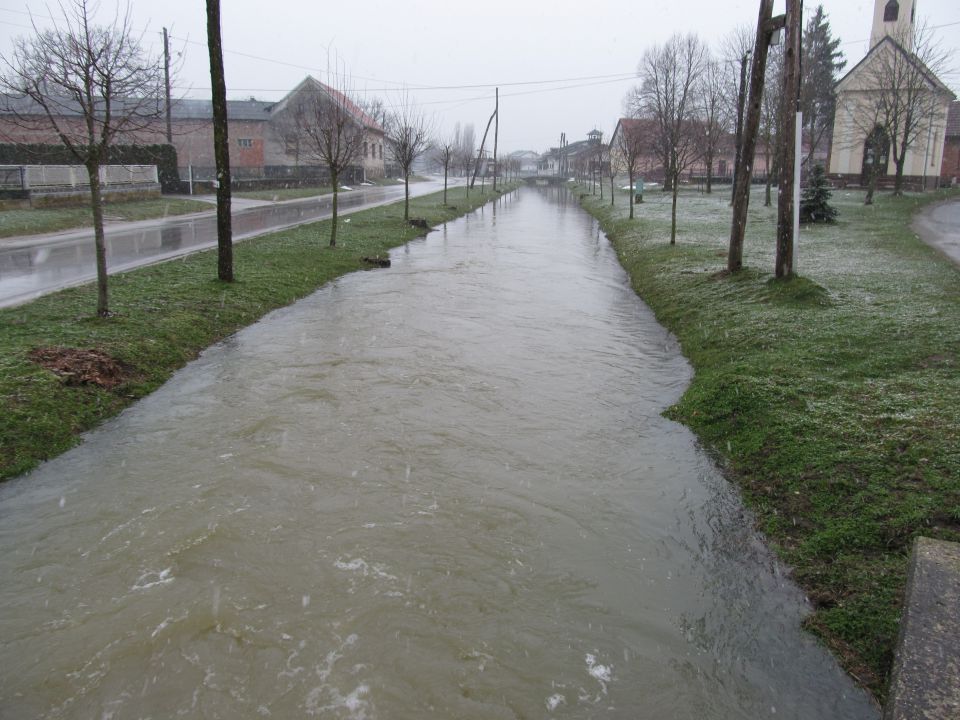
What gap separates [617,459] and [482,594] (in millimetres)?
2609

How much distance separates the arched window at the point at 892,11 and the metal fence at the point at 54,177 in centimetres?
4505

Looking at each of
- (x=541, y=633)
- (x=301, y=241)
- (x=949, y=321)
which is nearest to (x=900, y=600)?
(x=541, y=633)

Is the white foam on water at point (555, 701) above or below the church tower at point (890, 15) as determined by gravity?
below

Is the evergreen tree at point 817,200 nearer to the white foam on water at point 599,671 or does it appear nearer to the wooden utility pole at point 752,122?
the wooden utility pole at point 752,122

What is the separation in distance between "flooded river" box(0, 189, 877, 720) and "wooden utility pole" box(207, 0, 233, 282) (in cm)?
486

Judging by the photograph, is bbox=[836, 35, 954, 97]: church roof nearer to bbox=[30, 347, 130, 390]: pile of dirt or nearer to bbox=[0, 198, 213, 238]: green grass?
bbox=[0, 198, 213, 238]: green grass

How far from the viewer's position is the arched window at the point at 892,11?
4309 cm

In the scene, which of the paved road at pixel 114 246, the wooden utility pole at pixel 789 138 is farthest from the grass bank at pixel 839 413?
the paved road at pixel 114 246

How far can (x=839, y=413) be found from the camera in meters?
6.53

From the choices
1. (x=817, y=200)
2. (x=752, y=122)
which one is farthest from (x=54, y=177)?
(x=817, y=200)

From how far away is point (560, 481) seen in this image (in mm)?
6344

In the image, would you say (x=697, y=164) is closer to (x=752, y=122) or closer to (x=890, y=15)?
(x=890, y=15)

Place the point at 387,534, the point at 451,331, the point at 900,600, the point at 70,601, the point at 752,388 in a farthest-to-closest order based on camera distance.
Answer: the point at 451,331, the point at 752,388, the point at 387,534, the point at 70,601, the point at 900,600

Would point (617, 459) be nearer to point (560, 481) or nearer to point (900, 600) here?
point (560, 481)
